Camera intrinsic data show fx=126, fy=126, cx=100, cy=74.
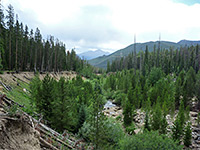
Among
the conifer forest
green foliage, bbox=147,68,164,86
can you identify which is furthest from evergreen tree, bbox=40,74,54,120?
Answer: green foliage, bbox=147,68,164,86

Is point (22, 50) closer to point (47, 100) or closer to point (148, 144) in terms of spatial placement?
point (47, 100)

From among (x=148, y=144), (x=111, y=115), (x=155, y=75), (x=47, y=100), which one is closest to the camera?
(x=148, y=144)

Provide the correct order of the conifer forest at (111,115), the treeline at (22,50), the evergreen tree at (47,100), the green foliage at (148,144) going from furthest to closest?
the treeline at (22,50) → the evergreen tree at (47,100) → the conifer forest at (111,115) → the green foliage at (148,144)

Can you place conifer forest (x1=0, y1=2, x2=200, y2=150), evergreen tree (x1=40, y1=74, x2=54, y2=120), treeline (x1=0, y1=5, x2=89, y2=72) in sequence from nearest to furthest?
conifer forest (x1=0, y1=2, x2=200, y2=150), evergreen tree (x1=40, y1=74, x2=54, y2=120), treeline (x1=0, y1=5, x2=89, y2=72)

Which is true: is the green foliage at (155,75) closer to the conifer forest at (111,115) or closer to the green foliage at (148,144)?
the conifer forest at (111,115)

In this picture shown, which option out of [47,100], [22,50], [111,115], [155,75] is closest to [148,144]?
[47,100]

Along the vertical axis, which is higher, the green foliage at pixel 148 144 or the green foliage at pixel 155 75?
the green foliage at pixel 155 75

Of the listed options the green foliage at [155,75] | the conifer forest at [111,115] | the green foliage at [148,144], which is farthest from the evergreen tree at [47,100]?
the green foliage at [155,75]

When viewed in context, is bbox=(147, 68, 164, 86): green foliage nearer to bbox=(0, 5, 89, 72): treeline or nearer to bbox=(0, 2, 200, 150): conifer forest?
bbox=(0, 2, 200, 150): conifer forest

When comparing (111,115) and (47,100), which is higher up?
(47,100)

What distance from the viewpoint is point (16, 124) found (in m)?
5.43

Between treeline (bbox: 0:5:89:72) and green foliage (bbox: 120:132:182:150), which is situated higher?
treeline (bbox: 0:5:89:72)

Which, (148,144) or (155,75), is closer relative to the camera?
(148,144)

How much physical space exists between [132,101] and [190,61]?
4721 centimetres
